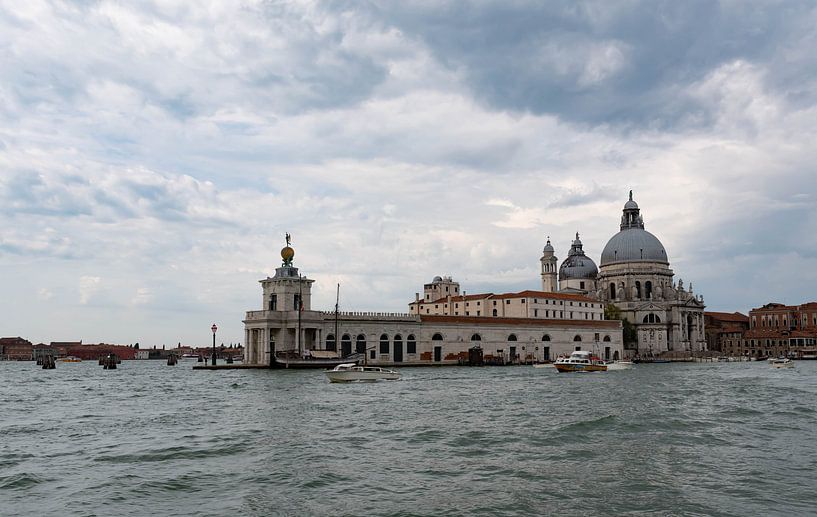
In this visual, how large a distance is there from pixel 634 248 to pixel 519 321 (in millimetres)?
36849

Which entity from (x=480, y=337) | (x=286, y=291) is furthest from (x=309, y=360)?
(x=480, y=337)

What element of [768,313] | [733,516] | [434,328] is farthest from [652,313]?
[733,516]

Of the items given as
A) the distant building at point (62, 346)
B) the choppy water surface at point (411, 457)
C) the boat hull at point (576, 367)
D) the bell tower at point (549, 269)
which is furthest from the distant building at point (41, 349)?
the choppy water surface at point (411, 457)

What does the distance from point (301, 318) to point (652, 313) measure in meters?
60.8

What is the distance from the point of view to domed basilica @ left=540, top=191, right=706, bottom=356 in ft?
348

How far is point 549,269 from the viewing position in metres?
118

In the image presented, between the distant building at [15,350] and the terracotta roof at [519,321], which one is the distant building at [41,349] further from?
the terracotta roof at [519,321]

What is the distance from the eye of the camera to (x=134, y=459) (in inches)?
719

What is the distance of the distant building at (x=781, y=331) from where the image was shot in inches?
4503

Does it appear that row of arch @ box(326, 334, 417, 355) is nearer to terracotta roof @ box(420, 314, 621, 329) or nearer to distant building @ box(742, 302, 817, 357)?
terracotta roof @ box(420, 314, 621, 329)

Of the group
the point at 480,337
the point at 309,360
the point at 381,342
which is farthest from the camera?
the point at 480,337

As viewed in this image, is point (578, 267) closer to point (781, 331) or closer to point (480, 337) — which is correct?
point (781, 331)

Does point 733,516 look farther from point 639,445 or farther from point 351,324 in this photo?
point 351,324

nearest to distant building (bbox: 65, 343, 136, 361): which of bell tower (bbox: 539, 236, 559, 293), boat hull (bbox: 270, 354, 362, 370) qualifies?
bell tower (bbox: 539, 236, 559, 293)
